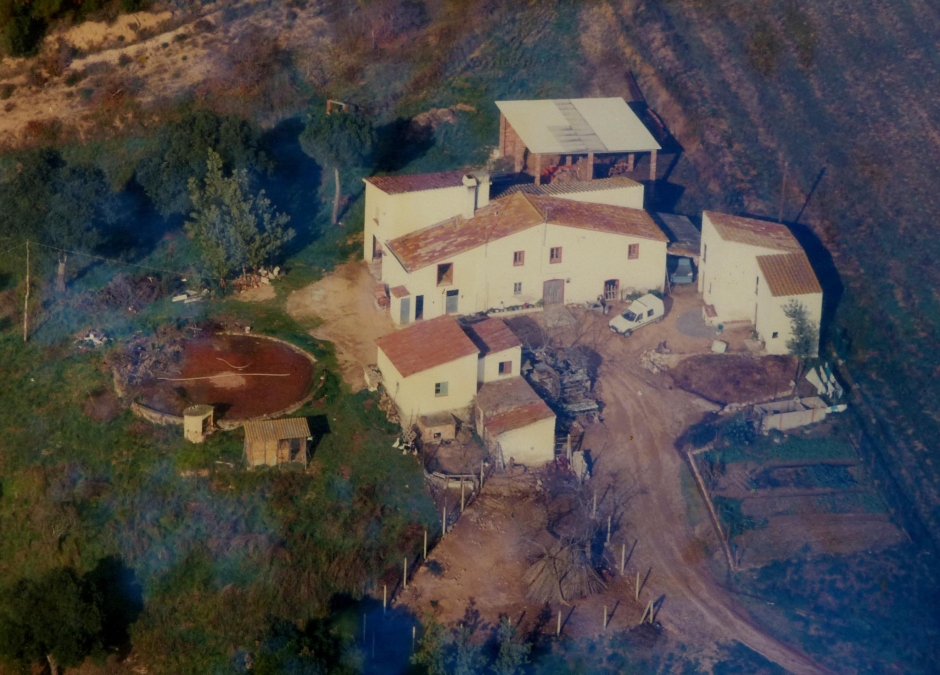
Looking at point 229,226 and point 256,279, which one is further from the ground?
point 229,226

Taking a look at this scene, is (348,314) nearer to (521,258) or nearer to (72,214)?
(521,258)

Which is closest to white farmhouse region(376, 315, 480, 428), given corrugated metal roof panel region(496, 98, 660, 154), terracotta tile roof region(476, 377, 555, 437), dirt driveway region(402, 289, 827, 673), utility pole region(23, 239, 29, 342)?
terracotta tile roof region(476, 377, 555, 437)

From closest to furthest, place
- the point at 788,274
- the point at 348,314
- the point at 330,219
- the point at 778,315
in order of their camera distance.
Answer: the point at 778,315 → the point at 788,274 → the point at 348,314 → the point at 330,219

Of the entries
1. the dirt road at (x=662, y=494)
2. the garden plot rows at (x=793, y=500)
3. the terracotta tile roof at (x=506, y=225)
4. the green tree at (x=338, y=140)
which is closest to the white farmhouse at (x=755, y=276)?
the dirt road at (x=662, y=494)

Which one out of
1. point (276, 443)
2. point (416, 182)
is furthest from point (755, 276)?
point (276, 443)

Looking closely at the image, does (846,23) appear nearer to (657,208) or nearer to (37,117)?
(657,208)

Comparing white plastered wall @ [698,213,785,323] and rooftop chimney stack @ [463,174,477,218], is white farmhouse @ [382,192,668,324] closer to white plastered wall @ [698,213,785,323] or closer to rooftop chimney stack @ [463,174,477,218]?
rooftop chimney stack @ [463,174,477,218]
